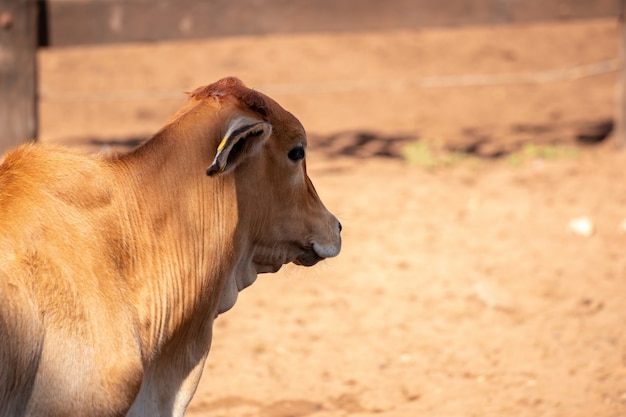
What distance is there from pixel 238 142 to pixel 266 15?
5282 millimetres

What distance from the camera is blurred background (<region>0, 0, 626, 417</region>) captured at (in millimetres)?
5468

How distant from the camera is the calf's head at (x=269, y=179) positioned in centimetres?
349

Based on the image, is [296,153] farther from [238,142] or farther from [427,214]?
[427,214]

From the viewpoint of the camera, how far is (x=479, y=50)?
12.5m

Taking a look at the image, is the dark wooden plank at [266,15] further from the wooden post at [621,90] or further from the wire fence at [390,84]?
the wire fence at [390,84]

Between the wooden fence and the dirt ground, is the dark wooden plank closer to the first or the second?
the wooden fence

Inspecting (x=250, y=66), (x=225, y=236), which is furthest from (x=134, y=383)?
(x=250, y=66)

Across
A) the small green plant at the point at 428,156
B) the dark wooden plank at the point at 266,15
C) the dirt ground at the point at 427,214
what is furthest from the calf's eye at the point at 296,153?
the small green plant at the point at 428,156

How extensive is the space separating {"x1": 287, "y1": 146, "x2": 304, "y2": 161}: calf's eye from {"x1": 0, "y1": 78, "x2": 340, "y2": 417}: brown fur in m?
0.02

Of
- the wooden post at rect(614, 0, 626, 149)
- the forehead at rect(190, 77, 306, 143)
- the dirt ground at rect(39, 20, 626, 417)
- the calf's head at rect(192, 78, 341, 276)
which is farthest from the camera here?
the wooden post at rect(614, 0, 626, 149)

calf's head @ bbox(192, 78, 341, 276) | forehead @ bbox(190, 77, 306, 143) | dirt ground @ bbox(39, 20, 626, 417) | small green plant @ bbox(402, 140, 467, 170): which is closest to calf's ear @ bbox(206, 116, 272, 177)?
calf's head @ bbox(192, 78, 341, 276)

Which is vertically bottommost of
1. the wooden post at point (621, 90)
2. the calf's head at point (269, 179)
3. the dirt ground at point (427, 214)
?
the dirt ground at point (427, 214)

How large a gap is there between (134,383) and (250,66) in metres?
8.99

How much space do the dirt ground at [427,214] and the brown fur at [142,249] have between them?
4.96ft
